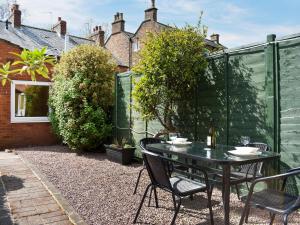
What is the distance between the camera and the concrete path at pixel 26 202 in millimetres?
3756

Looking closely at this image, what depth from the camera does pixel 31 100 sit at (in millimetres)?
11016

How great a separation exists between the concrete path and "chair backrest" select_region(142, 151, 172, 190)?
121cm

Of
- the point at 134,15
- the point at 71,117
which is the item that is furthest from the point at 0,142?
the point at 134,15

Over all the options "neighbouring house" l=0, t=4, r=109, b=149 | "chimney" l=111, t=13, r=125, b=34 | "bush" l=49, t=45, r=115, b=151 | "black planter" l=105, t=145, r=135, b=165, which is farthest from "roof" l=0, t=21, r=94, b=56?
"black planter" l=105, t=145, r=135, b=165

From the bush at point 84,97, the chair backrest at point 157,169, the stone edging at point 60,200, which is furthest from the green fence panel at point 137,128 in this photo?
the chair backrest at point 157,169

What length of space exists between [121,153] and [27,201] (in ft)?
10.9

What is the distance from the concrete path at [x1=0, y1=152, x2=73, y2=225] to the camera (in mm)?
3756

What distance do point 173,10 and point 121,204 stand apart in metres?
7.76

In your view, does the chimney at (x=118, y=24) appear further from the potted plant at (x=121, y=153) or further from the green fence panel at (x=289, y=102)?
the green fence panel at (x=289, y=102)

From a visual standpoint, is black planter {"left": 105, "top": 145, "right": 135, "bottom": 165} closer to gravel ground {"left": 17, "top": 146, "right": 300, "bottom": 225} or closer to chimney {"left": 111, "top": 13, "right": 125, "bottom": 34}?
gravel ground {"left": 17, "top": 146, "right": 300, "bottom": 225}

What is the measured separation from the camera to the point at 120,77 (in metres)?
8.98

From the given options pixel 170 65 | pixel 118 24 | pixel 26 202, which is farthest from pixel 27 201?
pixel 118 24

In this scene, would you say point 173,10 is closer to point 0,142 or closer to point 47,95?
point 47,95

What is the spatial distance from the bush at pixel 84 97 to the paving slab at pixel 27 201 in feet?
7.71
